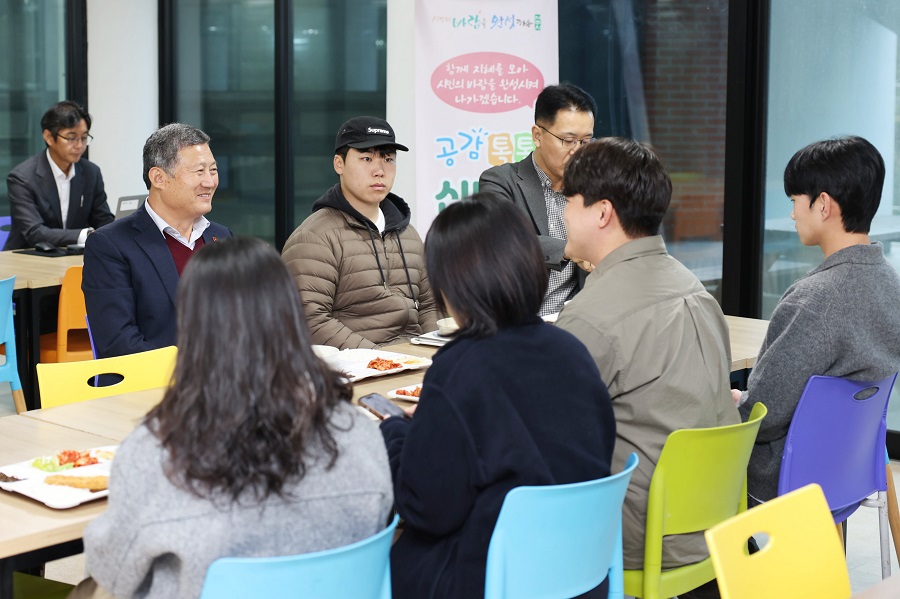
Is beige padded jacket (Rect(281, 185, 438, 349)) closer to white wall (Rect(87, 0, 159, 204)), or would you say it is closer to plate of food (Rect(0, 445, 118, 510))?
plate of food (Rect(0, 445, 118, 510))

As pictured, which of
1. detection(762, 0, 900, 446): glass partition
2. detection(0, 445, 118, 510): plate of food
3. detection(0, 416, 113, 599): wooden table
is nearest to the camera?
detection(0, 416, 113, 599): wooden table

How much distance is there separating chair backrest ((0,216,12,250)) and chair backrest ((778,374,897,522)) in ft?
15.0

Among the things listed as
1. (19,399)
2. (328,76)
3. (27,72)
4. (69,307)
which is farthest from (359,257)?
(27,72)

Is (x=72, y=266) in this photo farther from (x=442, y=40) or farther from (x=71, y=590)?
(x=71, y=590)

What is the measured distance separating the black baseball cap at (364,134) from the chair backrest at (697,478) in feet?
5.61

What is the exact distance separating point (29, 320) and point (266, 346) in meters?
3.54

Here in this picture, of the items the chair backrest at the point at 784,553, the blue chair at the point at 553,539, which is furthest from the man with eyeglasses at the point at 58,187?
the chair backrest at the point at 784,553

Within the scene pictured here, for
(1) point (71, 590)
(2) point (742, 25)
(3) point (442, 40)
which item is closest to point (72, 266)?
(3) point (442, 40)

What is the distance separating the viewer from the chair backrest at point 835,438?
8.36 feet

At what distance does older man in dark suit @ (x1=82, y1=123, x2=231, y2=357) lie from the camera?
3.28 meters

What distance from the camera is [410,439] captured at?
180 cm

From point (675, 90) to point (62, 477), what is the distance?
369cm

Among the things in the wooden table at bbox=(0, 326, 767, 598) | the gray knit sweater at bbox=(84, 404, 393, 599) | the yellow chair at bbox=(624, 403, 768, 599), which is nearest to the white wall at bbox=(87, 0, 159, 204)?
the wooden table at bbox=(0, 326, 767, 598)

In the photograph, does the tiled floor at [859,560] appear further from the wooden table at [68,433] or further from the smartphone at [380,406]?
the smartphone at [380,406]
